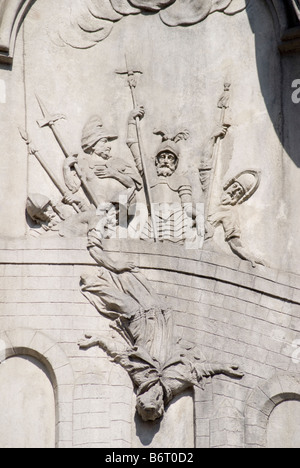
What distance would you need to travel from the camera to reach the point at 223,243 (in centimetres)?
1466

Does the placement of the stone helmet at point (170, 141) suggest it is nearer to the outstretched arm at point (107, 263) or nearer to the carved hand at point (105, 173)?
the carved hand at point (105, 173)

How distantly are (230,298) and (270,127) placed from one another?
1.67 m

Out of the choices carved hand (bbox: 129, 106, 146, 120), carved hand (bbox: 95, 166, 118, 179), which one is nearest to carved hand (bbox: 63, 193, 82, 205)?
carved hand (bbox: 95, 166, 118, 179)

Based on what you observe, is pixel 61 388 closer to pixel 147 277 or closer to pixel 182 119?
pixel 147 277

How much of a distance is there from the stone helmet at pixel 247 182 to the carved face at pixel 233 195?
25 mm

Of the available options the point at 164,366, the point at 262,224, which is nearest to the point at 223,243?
the point at 262,224

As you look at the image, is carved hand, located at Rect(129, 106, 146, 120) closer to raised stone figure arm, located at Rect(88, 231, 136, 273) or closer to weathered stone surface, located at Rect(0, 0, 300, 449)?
weathered stone surface, located at Rect(0, 0, 300, 449)

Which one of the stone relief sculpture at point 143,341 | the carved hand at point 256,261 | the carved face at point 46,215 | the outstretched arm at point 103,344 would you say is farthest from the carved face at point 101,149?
the outstretched arm at point 103,344

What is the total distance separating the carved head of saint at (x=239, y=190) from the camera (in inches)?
582

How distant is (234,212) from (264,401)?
1.75 m

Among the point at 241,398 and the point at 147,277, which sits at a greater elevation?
the point at 147,277

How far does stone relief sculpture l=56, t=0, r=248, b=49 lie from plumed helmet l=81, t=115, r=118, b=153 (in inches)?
31.8

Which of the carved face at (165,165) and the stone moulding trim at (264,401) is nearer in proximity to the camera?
the stone moulding trim at (264,401)

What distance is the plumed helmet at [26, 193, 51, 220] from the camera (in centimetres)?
1440
